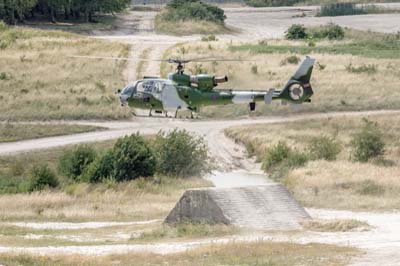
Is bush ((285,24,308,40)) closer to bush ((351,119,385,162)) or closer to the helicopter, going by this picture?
bush ((351,119,385,162))

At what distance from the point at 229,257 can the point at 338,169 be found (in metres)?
23.4

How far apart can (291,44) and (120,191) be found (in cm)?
5122

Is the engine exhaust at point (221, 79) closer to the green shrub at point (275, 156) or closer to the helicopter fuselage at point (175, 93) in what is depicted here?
the helicopter fuselage at point (175, 93)

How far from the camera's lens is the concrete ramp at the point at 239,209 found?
110ft

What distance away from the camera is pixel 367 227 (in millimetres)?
33219

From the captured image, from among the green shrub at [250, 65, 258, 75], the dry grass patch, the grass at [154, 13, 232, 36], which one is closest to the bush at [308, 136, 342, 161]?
the dry grass patch

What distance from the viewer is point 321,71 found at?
252 ft

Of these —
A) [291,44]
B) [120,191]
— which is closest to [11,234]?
[120,191]

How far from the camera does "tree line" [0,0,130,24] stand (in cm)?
12025

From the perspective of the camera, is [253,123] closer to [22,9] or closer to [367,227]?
[367,227]

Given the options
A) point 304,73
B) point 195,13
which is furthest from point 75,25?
point 304,73

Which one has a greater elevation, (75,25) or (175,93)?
(175,93)

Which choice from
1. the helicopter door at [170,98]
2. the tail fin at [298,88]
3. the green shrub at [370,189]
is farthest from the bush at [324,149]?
the green shrub at [370,189]

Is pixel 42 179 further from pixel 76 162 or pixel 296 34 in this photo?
pixel 296 34
